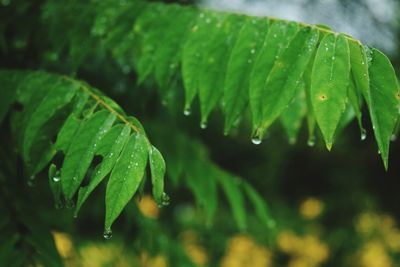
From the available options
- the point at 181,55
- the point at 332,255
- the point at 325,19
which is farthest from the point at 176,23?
the point at 332,255

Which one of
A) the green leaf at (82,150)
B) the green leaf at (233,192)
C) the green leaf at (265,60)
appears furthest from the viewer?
the green leaf at (233,192)

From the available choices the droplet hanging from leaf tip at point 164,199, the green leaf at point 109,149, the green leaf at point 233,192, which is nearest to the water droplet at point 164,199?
the droplet hanging from leaf tip at point 164,199

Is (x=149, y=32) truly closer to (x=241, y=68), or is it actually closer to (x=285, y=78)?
(x=241, y=68)

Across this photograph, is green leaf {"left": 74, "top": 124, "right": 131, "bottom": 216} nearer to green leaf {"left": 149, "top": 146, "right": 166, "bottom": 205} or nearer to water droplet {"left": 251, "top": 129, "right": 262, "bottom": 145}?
green leaf {"left": 149, "top": 146, "right": 166, "bottom": 205}

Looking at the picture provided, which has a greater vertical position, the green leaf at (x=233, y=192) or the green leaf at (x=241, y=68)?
the green leaf at (x=241, y=68)

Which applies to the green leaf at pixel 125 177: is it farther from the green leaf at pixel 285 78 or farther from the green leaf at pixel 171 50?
the green leaf at pixel 171 50

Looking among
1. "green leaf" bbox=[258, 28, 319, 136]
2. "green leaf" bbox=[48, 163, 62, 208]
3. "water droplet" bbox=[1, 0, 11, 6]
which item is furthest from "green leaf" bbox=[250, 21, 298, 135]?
"water droplet" bbox=[1, 0, 11, 6]

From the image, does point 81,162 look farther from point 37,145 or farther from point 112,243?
point 112,243
